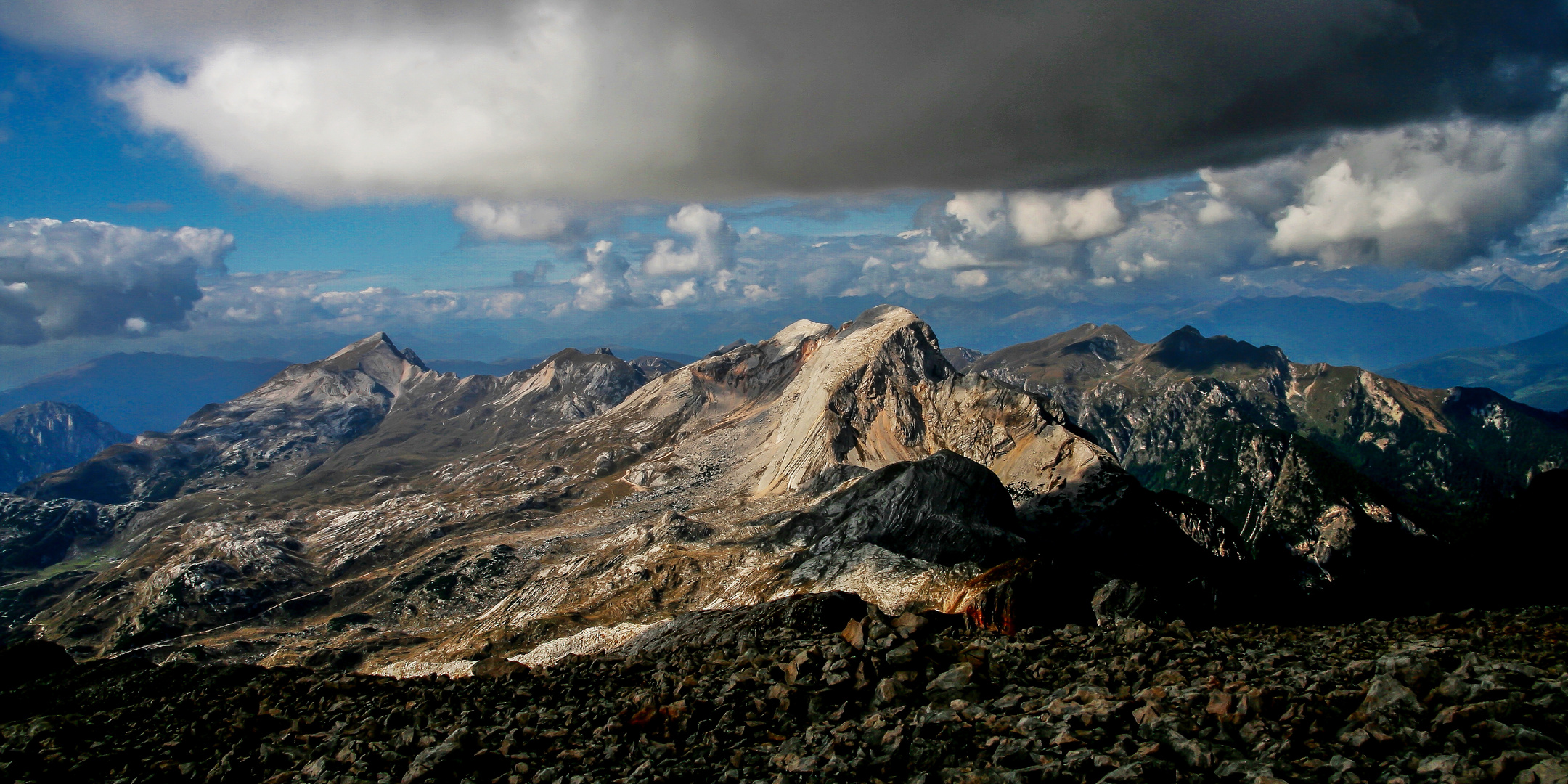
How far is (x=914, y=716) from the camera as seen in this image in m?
23.1

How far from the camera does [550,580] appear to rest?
134 meters

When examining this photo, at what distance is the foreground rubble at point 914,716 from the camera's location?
1761 cm

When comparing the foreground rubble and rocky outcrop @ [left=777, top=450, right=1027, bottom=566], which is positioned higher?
the foreground rubble

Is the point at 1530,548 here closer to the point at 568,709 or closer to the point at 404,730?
the point at 568,709

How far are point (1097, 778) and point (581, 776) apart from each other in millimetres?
15530

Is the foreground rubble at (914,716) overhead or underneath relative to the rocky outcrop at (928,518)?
overhead

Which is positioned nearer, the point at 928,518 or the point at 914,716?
the point at 914,716

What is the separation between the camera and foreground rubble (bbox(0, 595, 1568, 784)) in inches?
693

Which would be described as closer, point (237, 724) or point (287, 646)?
point (237, 724)

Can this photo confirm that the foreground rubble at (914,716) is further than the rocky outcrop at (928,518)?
No

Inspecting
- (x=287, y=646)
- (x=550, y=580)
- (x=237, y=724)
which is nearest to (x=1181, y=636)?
(x=237, y=724)

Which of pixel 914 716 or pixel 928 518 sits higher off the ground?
pixel 914 716

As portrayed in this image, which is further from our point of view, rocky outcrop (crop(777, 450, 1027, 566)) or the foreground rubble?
rocky outcrop (crop(777, 450, 1027, 566))

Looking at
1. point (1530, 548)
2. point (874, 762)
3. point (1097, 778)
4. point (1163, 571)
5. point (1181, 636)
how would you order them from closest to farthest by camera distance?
point (1097, 778)
point (874, 762)
point (1181, 636)
point (1530, 548)
point (1163, 571)
